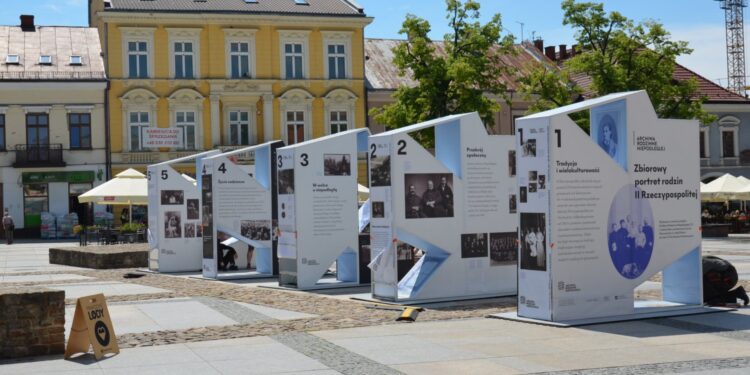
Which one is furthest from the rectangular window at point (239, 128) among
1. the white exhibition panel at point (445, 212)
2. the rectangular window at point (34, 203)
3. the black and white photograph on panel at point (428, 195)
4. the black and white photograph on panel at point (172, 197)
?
the black and white photograph on panel at point (428, 195)

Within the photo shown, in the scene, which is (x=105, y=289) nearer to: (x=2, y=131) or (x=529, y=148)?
(x=529, y=148)

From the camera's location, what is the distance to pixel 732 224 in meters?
43.5

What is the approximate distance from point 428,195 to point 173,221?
33.5 ft

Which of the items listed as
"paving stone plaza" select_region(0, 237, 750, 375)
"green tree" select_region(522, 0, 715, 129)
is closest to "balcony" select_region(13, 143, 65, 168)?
"green tree" select_region(522, 0, 715, 129)

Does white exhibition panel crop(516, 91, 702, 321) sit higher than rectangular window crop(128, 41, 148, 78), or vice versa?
rectangular window crop(128, 41, 148, 78)

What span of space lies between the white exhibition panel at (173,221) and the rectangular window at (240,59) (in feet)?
80.7

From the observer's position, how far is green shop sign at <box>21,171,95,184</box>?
156ft

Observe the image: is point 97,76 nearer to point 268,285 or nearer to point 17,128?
point 17,128

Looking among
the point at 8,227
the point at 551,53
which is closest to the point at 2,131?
the point at 8,227

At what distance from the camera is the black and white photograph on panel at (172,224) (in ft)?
84.0

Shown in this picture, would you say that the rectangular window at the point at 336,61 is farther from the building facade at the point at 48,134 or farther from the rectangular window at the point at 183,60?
the building facade at the point at 48,134

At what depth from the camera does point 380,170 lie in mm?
17047

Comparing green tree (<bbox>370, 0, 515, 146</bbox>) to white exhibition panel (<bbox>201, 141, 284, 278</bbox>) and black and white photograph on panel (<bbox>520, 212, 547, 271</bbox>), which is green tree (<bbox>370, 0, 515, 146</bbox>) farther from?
black and white photograph on panel (<bbox>520, 212, 547, 271</bbox>)

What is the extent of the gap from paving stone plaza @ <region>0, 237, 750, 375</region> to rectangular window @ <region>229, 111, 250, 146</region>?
3274cm
